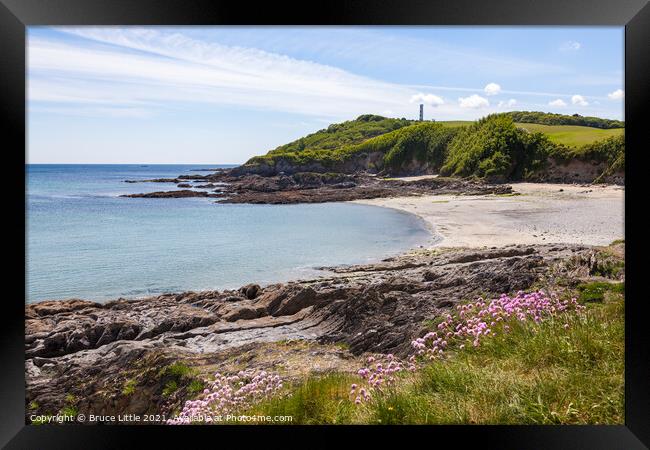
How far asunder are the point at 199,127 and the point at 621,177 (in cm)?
363

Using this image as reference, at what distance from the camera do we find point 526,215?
4.56 meters

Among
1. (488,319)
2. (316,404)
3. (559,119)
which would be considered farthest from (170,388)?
(559,119)

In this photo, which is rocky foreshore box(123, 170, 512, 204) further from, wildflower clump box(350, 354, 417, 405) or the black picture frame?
the black picture frame

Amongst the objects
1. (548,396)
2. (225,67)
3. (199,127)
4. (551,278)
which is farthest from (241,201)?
(548,396)

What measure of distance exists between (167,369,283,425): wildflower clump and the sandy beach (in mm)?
2247

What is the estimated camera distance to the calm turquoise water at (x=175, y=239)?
14.9 ft

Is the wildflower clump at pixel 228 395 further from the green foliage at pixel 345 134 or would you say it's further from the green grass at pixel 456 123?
the green grass at pixel 456 123

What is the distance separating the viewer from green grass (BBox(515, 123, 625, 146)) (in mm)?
4234

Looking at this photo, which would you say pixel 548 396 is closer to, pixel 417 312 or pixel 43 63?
pixel 417 312

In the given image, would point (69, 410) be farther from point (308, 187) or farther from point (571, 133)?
point (571, 133)

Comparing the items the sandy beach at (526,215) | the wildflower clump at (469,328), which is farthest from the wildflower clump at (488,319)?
the sandy beach at (526,215)

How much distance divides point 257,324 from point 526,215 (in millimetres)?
2693

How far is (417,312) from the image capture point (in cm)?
408

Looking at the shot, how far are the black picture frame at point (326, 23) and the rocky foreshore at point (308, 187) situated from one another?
7.05 ft
